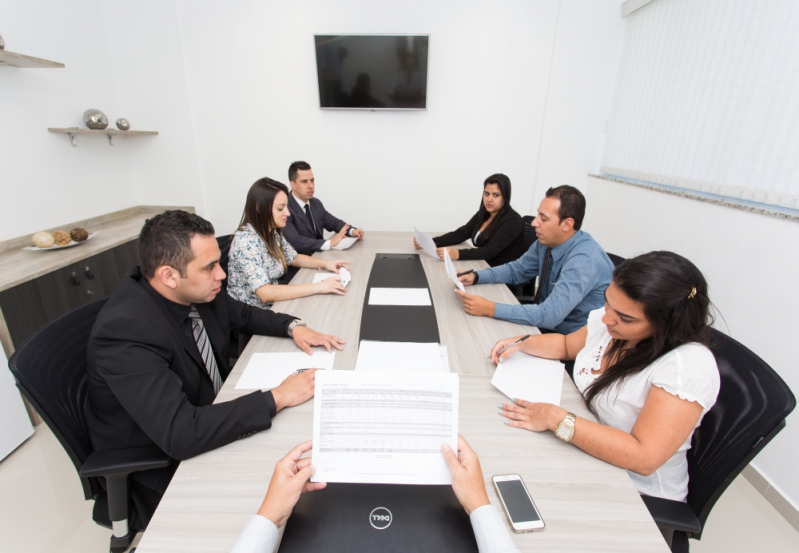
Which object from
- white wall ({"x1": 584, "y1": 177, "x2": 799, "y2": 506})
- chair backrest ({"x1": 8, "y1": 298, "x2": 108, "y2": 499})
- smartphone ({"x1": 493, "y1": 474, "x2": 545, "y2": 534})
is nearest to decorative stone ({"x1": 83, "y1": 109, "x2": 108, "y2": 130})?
chair backrest ({"x1": 8, "y1": 298, "x2": 108, "y2": 499})

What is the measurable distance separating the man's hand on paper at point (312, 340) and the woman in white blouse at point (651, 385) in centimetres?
63

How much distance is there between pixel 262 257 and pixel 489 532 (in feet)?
5.68

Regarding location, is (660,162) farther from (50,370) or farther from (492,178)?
(50,370)

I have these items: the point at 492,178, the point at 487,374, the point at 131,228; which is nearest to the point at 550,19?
the point at 492,178

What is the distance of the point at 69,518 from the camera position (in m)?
1.66

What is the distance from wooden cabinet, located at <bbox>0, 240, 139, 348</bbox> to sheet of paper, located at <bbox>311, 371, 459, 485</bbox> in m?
2.14

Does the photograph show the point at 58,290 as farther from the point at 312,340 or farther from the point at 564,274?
the point at 564,274

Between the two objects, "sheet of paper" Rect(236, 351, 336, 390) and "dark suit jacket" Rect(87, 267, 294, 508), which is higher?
"dark suit jacket" Rect(87, 267, 294, 508)

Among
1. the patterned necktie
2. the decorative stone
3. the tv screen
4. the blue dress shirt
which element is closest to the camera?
the patterned necktie

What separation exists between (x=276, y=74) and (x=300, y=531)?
150 inches

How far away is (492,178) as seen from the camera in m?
2.72

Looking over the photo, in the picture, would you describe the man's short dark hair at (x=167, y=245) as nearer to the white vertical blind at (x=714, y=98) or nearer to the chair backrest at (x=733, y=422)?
the chair backrest at (x=733, y=422)

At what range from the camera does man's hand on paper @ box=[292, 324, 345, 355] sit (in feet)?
4.63

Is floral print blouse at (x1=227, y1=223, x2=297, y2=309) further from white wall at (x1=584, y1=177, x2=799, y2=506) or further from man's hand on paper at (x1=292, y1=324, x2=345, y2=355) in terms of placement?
white wall at (x1=584, y1=177, x2=799, y2=506)
